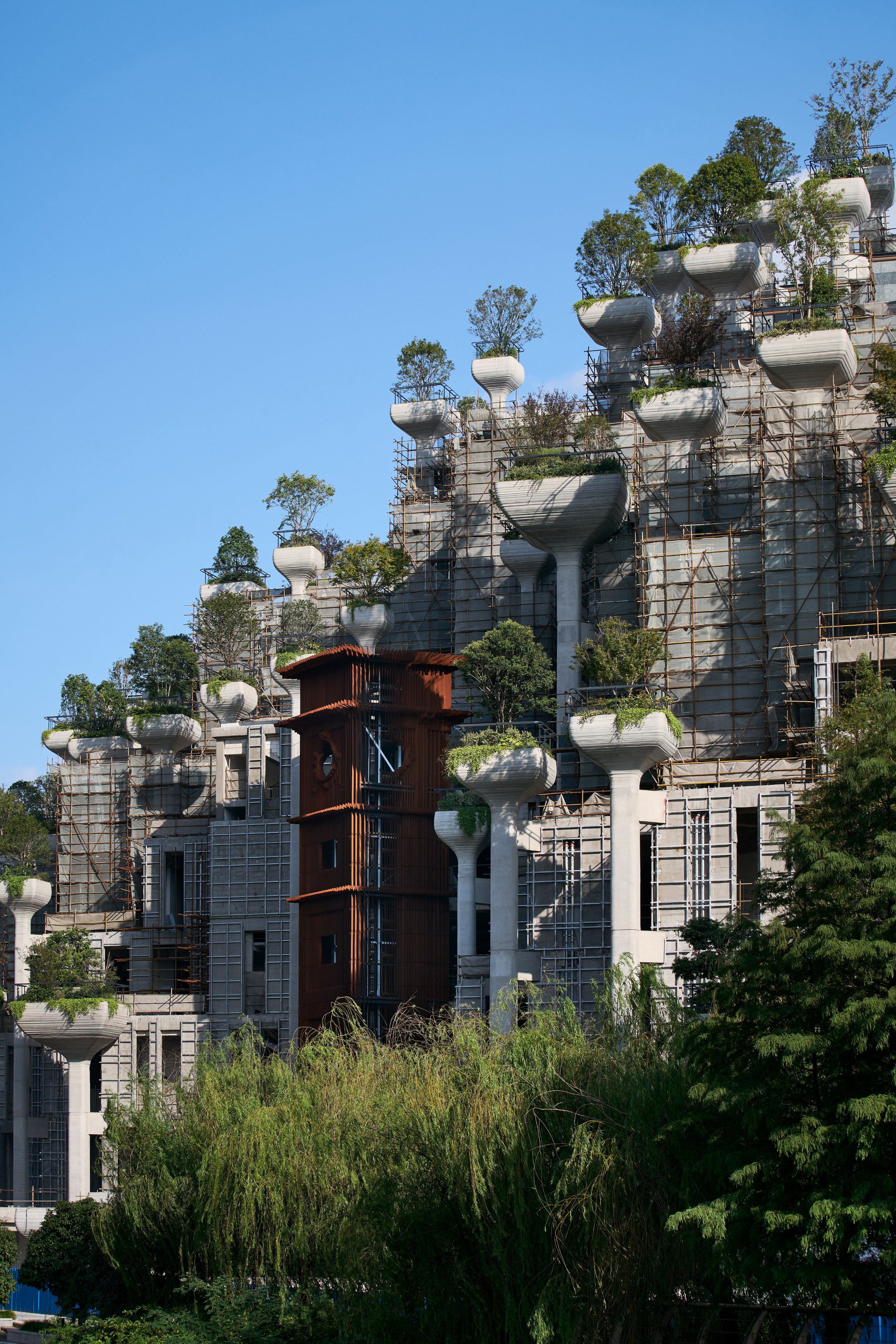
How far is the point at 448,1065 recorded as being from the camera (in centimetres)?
3008

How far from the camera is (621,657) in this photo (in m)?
45.4

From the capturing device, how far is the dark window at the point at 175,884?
206 ft

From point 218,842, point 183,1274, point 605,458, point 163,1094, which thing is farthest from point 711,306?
point 183,1274

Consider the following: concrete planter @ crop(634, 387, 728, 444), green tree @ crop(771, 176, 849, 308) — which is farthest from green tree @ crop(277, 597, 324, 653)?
green tree @ crop(771, 176, 849, 308)

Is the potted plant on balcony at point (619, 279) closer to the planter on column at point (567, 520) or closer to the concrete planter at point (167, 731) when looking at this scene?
the planter on column at point (567, 520)

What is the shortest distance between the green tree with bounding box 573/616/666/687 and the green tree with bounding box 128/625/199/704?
2258 cm

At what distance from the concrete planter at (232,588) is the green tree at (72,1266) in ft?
93.2

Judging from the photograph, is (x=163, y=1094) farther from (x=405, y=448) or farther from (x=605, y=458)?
(x=405, y=448)

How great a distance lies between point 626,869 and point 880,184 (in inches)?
1334

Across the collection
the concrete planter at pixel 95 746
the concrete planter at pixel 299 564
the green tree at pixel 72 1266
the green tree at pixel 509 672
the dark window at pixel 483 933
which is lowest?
the green tree at pixel 72 1266

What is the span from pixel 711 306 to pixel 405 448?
14.7m

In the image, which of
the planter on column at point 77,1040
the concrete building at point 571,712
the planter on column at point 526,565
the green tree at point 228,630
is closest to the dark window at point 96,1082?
the concrete building at point 571,712

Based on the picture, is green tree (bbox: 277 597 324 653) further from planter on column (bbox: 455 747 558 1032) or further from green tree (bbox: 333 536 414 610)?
planter on column (bbox: 455 747 558 1032)

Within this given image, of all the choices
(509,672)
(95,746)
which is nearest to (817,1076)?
(509,672)
